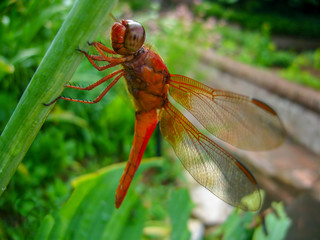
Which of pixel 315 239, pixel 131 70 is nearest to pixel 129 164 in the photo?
pixel 131 70

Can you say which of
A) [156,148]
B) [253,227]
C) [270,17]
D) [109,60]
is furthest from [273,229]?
[270,17]

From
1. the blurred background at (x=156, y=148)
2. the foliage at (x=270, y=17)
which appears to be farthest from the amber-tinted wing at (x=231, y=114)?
the foliage at (x=270, y=17)

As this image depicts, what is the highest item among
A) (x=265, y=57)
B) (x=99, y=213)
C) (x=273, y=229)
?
(x=99, y=213)

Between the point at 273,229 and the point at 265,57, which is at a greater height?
the point at 273,229

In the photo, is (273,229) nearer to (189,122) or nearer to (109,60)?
(189,122)

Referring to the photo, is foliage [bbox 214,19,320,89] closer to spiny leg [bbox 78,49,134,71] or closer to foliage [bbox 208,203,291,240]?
foliage [bbox 208,203,291,240]

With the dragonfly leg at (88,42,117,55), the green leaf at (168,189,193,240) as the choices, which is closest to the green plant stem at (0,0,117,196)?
the dragonfly leg at (88,42,117,55)
